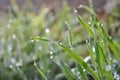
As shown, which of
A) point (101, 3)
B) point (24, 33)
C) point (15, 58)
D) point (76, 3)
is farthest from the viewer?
point (76, 3)

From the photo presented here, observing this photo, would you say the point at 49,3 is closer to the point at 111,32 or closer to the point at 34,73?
the point at 111,32

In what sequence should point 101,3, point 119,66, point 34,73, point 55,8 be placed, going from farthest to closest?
1. point 55,8
2. point 101,3
3. point 34,73
4. point 119,66

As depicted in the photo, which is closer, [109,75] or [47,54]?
[109,75]

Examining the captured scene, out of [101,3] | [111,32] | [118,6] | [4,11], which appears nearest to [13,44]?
[111,32]

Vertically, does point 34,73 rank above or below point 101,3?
below

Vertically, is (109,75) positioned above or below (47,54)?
below

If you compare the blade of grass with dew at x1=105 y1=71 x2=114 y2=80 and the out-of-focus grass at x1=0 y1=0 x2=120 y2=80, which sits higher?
the out-of-focus grass at x1=0 y1=0 x2=120 y2=80

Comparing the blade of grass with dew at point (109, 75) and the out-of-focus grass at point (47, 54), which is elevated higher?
the out-of-focus grass at point (47, 54)

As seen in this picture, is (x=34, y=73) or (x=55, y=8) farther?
(x=55, y=8)

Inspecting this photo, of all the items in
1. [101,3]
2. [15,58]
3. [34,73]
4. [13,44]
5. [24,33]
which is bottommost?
[34,73]
